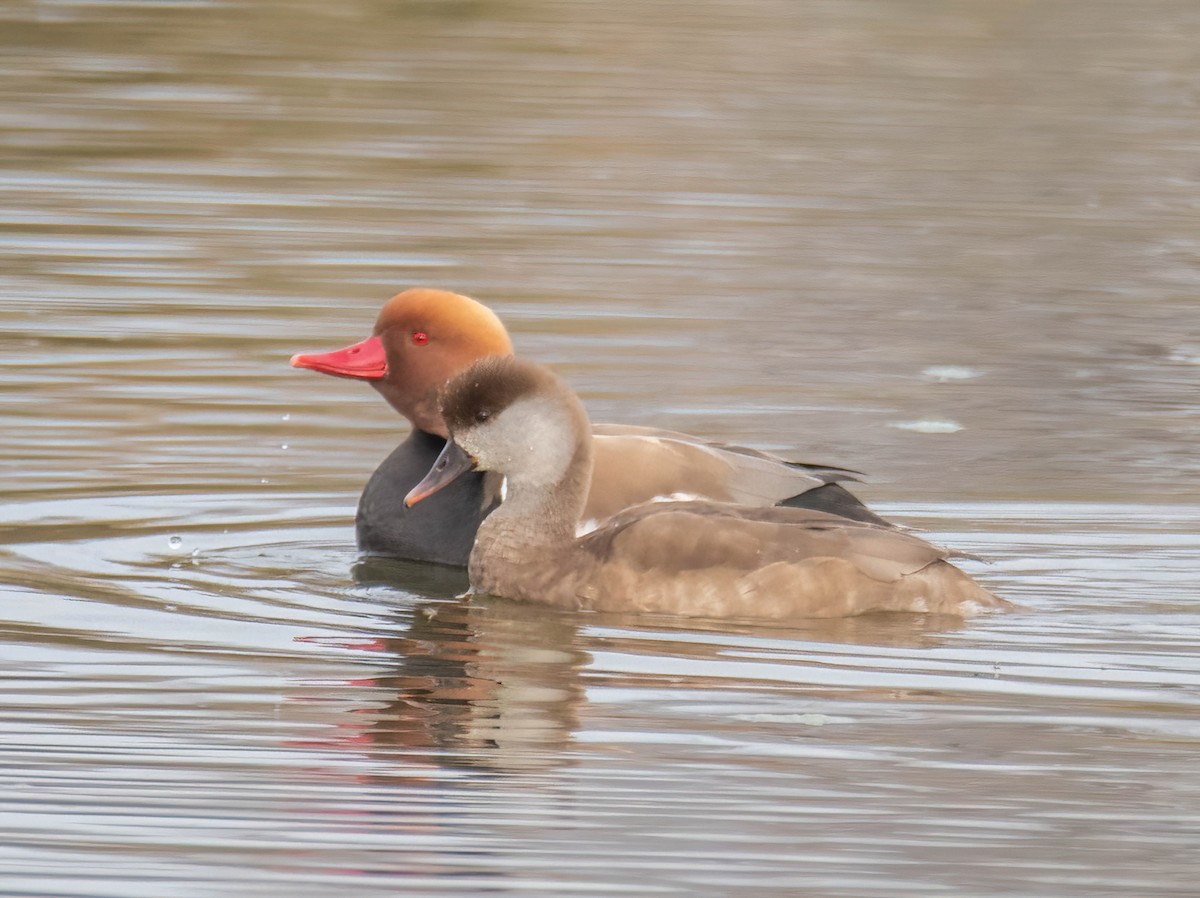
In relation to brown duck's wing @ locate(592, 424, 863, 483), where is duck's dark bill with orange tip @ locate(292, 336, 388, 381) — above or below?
above

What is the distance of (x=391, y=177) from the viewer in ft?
53.3

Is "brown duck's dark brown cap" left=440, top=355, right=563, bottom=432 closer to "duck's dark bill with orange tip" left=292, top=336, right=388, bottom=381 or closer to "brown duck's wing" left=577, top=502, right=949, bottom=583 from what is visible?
"brown duck's wing" left=577, top=502, right=949, bottom=583

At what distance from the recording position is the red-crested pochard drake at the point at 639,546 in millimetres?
7055

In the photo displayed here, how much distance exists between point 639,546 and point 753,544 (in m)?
0.32

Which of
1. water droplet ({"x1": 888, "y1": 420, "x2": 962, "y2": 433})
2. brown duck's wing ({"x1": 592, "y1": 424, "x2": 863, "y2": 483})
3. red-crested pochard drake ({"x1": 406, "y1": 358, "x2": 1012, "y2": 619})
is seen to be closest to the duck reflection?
red-crested pochard drake ({"x1": 406, "y1": 358, "x2": 1012, "y2": 619})

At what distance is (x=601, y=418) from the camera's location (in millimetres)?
10125

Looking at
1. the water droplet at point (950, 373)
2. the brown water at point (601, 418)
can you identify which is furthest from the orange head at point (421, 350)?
the water droplet at point (950, 373)

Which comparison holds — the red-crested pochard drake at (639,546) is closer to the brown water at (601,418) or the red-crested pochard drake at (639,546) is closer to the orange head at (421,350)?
the brown water at (601,418)

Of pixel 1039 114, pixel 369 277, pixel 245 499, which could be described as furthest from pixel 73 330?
pixel 1039 114

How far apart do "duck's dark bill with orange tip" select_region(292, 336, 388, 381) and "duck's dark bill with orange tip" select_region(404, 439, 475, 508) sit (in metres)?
0.96

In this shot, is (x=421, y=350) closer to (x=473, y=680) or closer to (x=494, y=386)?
(x=494, y=386)

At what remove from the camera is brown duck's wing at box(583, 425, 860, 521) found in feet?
25.2

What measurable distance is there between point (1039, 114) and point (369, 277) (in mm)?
9276

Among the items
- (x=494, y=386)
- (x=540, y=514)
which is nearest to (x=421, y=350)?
(x=494, y=386)
